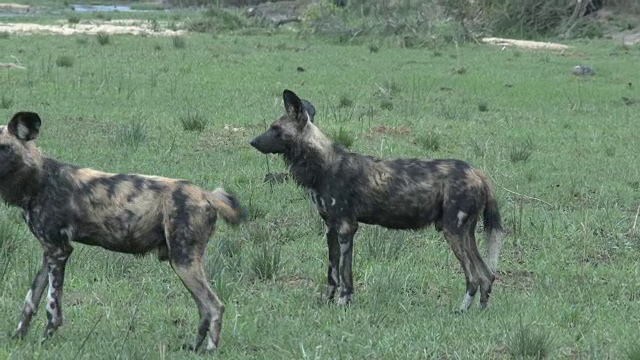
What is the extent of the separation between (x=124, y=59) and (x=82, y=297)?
1215cm

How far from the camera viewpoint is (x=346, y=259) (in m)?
5.95

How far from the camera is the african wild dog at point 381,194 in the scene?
232 inches

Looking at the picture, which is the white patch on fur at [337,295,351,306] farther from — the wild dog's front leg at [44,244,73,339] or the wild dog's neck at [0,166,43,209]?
the wild dog's neck at [0,166,43,209]

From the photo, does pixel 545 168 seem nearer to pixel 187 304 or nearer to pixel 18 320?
pixel 187 304

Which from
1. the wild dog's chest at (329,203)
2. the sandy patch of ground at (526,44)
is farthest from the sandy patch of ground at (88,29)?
the wild dog's chest at (329,203)

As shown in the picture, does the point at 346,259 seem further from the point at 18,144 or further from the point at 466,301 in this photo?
the point at 18,144

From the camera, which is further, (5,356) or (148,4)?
(148,4)

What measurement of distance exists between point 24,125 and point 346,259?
6.46 feet

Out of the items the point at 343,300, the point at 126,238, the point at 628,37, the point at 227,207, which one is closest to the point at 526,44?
the point at 628,37

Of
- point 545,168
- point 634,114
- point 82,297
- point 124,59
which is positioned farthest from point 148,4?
point 82,297

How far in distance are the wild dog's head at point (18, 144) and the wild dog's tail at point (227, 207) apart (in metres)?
0.83

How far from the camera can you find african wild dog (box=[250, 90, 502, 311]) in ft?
19.4

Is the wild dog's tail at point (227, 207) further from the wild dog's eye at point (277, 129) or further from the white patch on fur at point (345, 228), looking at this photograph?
the wild dog's eye at point (277, 129)

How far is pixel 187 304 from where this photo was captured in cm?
564
